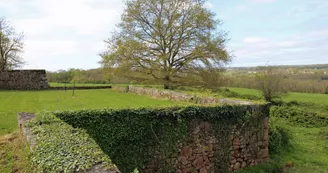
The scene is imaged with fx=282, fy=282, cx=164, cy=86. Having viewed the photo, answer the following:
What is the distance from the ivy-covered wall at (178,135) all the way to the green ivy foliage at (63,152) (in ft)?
4.69

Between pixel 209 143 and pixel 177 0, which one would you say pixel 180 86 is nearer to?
pixel 177 0

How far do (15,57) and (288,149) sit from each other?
28.1 meters

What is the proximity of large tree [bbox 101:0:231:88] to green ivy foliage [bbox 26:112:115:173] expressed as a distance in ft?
51.8

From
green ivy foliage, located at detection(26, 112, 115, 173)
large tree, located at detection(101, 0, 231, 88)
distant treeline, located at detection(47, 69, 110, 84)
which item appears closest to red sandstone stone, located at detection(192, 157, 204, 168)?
green ivy foliage, located at detection(26, 112, 115, 173)

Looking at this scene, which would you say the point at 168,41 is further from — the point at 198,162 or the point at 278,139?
the point at 198,162

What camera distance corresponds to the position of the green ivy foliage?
3.75 metres

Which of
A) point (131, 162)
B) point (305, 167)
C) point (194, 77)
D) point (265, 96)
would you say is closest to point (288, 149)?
point (305, 167)

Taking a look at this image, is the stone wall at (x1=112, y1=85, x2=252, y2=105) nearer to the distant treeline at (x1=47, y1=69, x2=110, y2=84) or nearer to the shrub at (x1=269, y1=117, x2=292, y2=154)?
the shrub at (x1=269, y1=117, x2=292, y2=154)

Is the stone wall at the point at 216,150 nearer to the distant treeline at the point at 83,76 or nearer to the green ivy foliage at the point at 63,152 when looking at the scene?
the green ivy foliage at the point at 63,152

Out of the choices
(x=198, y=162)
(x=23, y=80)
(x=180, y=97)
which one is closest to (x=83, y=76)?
(x=23, y=80)

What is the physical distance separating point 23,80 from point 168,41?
1432 centimetres

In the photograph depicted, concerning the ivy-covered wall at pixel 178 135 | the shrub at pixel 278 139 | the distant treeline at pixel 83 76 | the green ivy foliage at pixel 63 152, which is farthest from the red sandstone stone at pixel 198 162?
the distant treeline at pixel 83 76

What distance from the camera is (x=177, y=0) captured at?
21594 millimetres

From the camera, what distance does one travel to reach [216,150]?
28.1 ft
